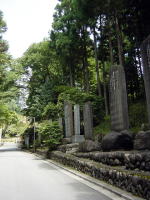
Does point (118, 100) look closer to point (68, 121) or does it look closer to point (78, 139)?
point (78, 139)

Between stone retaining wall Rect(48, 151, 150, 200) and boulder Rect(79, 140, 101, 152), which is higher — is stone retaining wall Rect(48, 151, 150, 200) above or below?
below

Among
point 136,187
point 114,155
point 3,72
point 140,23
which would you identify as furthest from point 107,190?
point 3,72

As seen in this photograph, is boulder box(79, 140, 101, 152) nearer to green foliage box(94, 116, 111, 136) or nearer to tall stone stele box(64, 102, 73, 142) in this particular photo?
green foliage box(94, 116, 111, 136)

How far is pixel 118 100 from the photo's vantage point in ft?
45.8

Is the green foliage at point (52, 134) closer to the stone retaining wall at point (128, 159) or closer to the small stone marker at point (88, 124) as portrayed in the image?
the small stone marker at point (88, 124)

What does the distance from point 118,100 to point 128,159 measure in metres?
4.49

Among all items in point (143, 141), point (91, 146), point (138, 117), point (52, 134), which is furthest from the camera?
point (52, 134)

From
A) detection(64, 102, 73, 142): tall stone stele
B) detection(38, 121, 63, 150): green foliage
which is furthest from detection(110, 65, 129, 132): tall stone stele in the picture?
detection(38, 121, 63, 150): green foliage

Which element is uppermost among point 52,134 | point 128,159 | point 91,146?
point 52,134

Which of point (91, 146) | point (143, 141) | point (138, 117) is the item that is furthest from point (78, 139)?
point (143, 141)

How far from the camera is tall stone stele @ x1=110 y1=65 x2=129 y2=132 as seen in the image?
538 inches

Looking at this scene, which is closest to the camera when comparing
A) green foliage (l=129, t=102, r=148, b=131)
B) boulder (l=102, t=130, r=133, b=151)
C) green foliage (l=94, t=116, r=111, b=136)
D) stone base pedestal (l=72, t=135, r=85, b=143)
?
boulder (l=102, t=130, r=133, b=151)

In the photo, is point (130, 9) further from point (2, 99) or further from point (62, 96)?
point (2, 99)

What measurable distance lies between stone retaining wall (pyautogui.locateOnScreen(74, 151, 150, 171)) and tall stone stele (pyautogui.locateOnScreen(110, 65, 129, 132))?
1830mm
